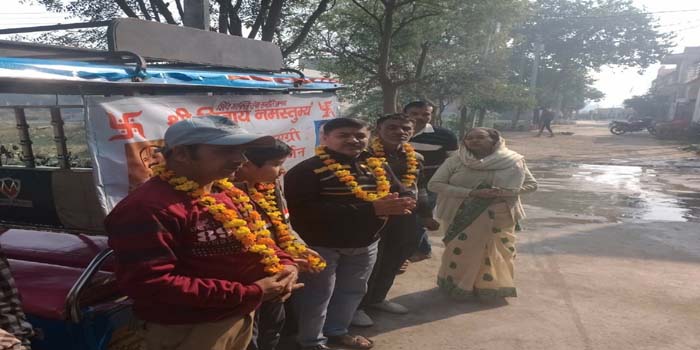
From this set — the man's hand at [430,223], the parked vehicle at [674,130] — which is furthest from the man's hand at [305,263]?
the parked vehicle at [674,130]

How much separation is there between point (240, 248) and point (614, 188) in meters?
10.6

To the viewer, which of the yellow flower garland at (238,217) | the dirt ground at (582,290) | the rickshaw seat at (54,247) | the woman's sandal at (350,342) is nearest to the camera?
the yellow flower garland at (238,217)

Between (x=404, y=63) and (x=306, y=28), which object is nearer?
(x=306, y=28)

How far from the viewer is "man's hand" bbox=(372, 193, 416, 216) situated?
113 inches

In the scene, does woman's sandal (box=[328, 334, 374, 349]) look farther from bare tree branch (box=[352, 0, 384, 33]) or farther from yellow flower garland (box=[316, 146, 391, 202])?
bare tree branch (box=[352, 0, 384, 33])

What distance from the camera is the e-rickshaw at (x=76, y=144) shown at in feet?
7.16

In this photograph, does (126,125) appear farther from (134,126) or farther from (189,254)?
(189,254)

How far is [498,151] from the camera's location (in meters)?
4.02

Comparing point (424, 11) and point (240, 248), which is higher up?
point (424, 11)

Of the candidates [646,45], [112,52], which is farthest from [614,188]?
[646,45]

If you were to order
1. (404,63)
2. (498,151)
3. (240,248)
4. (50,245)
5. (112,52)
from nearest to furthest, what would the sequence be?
(240,248) → (112,52) → (50,245) → (498,151) → (404,63)

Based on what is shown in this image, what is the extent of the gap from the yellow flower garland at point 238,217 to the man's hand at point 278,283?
34 millimetres

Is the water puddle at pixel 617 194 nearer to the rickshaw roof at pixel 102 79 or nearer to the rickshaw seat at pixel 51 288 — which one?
the rickshaw roof at pixel 102 79

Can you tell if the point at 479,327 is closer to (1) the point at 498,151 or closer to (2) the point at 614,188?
(1) the point at 498,151
